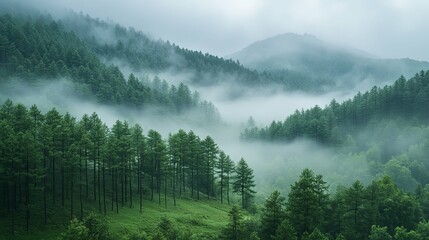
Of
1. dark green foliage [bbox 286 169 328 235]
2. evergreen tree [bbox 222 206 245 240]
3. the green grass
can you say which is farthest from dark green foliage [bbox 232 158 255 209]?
evergreen tree [bbox 222 206 245 240]

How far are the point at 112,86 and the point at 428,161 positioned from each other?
131m

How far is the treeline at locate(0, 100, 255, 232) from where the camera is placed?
2445 inches

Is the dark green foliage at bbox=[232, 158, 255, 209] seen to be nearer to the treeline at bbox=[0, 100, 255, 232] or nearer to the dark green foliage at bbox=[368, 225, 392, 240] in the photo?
the treeline at bbox=[0, 100, 255, 232]

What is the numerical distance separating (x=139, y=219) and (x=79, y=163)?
49.7 feet

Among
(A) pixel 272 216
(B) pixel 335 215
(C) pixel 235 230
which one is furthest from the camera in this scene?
(B) pixel 335 215

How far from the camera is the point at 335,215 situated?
6444cm

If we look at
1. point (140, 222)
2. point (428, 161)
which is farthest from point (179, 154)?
point (428, 161)

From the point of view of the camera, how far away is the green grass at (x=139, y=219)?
61.3 m

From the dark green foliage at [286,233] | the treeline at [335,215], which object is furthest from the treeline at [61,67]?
the dark green foliage at [286,233]

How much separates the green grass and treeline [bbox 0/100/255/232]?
A: 935mm

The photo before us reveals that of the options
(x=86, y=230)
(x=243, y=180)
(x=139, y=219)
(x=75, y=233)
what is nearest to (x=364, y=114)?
(x=243, y=180)

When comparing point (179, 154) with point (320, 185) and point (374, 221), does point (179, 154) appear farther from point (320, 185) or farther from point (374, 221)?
point (374, 221)

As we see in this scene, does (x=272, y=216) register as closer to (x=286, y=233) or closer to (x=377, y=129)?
(x=286, y=233)

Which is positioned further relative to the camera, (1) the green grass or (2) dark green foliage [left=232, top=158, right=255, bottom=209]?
(2) dark green foliage [left=232, top=158, right=255, bottom=209]
